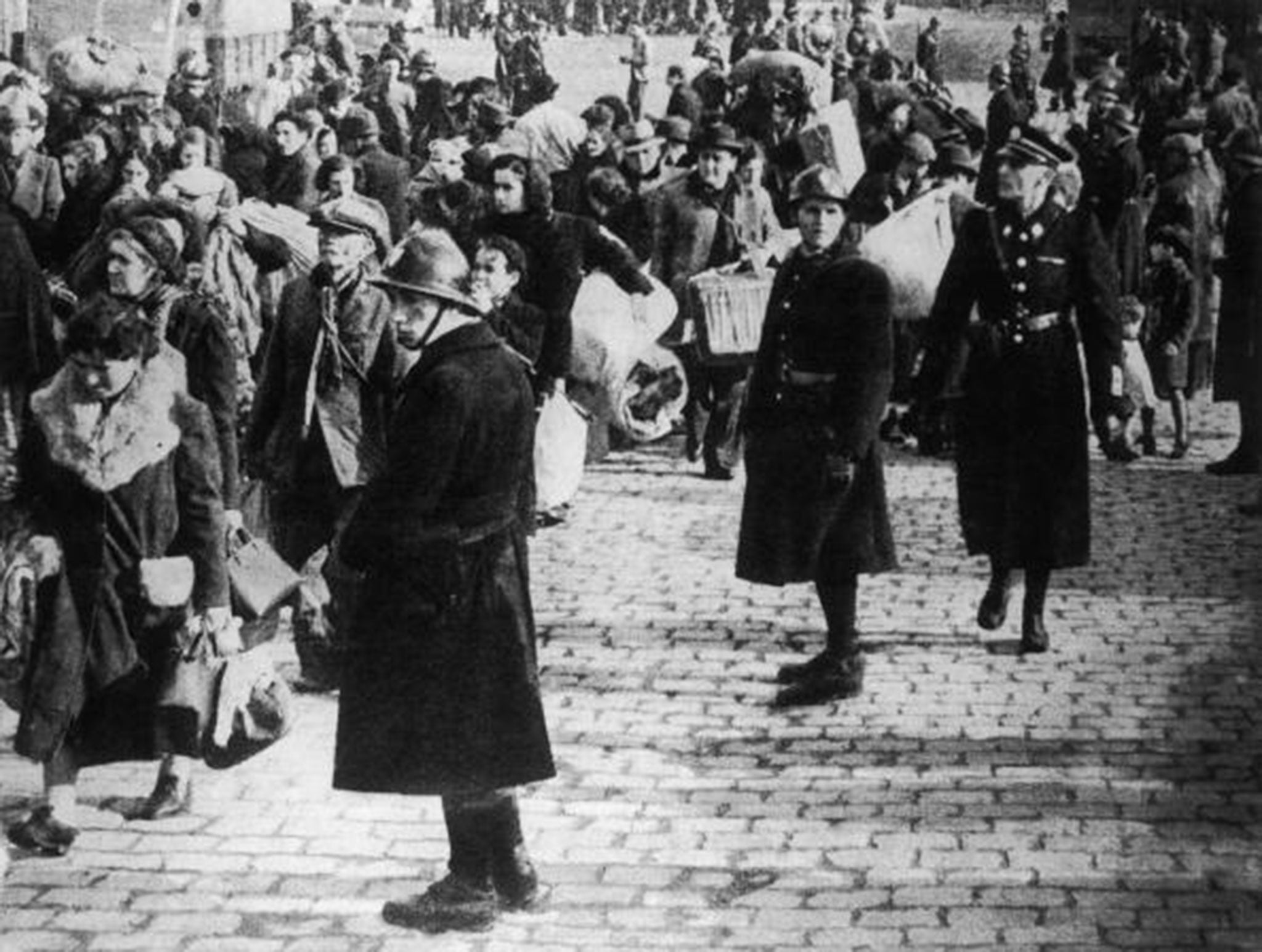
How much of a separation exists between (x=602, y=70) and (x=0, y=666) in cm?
3400

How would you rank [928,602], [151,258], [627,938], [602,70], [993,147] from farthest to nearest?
[602,70]
[993,147]
[928,602]
[151,258]
[627,938]

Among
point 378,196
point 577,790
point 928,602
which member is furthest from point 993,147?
point 577,790

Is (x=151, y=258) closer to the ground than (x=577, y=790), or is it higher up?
higher up

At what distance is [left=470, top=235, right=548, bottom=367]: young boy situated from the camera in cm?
780

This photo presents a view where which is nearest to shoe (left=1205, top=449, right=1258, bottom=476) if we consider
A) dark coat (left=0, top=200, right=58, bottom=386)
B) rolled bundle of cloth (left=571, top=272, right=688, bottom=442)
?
rolled bundle of cloth (left=571, top=272, right=688, bottom=442)

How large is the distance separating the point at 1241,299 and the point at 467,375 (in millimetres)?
6991

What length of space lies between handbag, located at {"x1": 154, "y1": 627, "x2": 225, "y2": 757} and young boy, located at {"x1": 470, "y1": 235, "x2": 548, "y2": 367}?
1.27 m

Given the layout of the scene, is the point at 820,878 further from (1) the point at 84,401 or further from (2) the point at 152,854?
(1) the point at 84,401

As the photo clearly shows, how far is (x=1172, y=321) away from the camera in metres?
12.9

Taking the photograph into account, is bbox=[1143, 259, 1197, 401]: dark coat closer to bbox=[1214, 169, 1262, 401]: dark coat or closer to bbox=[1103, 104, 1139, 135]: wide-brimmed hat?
bbox=[1214, 169, 1262, 401]: dark coat

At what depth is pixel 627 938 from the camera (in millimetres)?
5961

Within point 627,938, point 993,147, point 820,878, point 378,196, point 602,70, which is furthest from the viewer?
point 602,70

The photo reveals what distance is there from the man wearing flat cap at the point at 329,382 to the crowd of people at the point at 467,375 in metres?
0.01

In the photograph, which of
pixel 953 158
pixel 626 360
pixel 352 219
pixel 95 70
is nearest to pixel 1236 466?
pixel 953 158
